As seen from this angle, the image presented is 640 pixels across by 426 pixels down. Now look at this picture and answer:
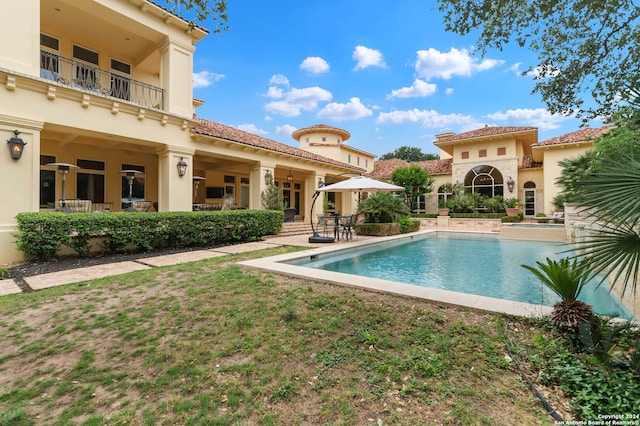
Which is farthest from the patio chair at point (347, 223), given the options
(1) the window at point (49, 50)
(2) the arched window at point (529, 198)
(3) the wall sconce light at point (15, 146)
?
(2) the arched window at point (529, 198)

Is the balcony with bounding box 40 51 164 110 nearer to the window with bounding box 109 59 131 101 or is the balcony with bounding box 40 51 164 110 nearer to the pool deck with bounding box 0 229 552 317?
the window with bounding box 109 59 131 101

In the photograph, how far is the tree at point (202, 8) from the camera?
4.30 metres

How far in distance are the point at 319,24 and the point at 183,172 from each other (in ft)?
25.6

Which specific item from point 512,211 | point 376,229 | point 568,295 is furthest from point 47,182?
point 512,211

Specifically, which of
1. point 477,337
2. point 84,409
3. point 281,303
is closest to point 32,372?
point 84,409

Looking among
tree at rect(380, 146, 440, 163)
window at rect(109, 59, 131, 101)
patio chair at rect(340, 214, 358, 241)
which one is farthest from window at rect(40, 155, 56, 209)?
tree at rect(380, 146, 440, 163)

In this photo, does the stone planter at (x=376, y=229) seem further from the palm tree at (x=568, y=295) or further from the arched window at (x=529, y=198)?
the arched window at (x=529, y=198)

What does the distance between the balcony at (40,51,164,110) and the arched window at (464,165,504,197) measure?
23458 millimetres

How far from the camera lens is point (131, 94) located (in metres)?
12.1

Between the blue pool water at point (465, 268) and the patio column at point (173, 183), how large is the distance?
20.6 feet

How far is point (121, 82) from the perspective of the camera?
1190cm

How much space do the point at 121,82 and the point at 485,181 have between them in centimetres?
2543

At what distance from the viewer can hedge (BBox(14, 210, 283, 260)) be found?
24.1 feet

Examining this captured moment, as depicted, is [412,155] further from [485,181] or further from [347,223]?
[347,223]
